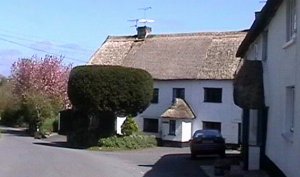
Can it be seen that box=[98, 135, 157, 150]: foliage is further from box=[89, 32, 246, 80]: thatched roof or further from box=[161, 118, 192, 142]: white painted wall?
box=[89, 32, 246, 80]: thatched roof

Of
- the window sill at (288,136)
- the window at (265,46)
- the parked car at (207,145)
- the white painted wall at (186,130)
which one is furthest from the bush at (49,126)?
A: the window sill at (288,136)

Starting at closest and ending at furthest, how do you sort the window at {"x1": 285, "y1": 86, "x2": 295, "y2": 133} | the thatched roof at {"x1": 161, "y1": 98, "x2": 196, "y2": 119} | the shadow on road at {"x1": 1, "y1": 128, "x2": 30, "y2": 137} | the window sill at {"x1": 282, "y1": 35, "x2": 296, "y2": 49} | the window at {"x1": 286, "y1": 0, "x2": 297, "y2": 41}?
the window sill at {"x1": 282, "y1": 35, "x2": 296, "y2": 49}
the window at {"x1": 286, "y1": 0, "x2": 297, "y2": 41}
the window at {"x1": 285, "y1": 86, "x2": 295, "y2": 133}
the thatched roof at {"x1": 161, "y1": 98, "x2": 196, "y2": 119}
the shadow on road at {"x1": 1, "y1": 128, "x2": 30, "y2": 137}

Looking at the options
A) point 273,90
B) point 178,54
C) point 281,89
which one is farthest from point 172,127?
point 281,89

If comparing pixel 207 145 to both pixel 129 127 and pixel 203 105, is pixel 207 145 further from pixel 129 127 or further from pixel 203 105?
pixel 203 105

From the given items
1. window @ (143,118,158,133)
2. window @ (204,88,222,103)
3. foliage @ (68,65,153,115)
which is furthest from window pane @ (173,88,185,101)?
foliage @ (68,65,153,115)

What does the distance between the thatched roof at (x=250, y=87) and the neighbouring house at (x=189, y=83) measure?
24.8 metres

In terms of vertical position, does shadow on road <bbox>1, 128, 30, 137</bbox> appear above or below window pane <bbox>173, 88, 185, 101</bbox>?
below

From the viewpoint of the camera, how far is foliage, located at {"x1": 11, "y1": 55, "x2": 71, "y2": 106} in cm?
7388

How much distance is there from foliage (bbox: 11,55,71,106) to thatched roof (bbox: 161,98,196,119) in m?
19.7

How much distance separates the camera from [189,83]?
57906mm

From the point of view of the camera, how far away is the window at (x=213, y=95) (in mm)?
56156

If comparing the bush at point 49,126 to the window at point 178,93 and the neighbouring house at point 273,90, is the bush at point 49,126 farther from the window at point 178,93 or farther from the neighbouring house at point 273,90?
the neighbouring house at point 273,90

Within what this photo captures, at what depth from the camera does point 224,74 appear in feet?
183

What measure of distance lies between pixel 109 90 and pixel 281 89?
2861 centimetres
